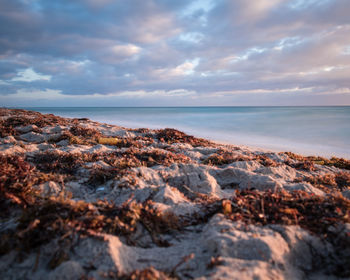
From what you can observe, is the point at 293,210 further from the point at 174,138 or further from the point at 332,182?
the point at 174,138

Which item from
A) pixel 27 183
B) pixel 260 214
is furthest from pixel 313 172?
pixel 27 183

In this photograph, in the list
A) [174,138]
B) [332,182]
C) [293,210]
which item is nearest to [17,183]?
[293,210]

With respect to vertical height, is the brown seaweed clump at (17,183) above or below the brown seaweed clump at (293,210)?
above

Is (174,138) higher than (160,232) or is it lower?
higher

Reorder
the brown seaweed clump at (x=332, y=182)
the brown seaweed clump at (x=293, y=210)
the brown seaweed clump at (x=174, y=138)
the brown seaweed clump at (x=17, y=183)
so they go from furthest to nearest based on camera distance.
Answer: the brown seaweed clump at (x=174, y=138), the brown seaweed clump at (x=332, y=182), the brown seaweed clump at (x=17, y=183), the brown seaweed clump at (x=293, y=210)

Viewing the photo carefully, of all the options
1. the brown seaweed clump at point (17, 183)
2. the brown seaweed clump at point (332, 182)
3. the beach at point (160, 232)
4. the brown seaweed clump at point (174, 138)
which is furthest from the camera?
the brown seaweed clump at point (174, 138)

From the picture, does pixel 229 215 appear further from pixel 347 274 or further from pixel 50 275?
pixel 50 275

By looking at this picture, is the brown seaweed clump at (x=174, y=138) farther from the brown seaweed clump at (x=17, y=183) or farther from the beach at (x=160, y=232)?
the brown seaweed clump at (x=17, y=183)

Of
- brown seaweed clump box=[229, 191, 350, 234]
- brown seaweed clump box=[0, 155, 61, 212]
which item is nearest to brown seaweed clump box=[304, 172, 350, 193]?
brown seaweed clump box=[229, 191, 350, 234]

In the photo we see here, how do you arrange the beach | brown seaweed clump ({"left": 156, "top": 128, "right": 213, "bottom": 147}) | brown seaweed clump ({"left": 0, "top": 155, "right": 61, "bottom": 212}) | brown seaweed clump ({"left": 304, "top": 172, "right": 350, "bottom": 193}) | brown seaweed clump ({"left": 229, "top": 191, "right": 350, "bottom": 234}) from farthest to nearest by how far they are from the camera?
brown seaweed clump ({"left": 156, "top": 128, "right": 213, "bottom": 147}), brown seaweed clump ({"left": 304, "top": 172, "right": 350, "bottom": 193}), brown seaweed clump ({"left": 0, "top": 155, "right": 61, "bottom": 212}), brown seaweed clump ({"left": 229, "top": 191, "right": 350, "bottom": 234}), the beach

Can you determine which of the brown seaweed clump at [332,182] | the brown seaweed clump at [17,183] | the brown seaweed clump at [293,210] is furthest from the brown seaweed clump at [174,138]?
the brown seaweed clump at [293,210]

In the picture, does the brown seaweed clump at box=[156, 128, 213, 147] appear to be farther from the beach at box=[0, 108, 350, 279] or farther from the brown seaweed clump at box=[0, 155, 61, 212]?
the brown seaweed clump at box=[0, 155, 61, 212]

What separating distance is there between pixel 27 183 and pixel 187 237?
Answer: 2383 millimetres

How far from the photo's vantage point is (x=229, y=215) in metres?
2.52
